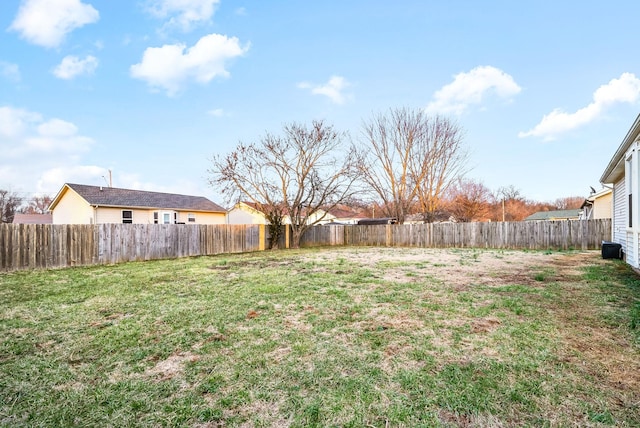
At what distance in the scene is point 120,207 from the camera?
1755 centimetres

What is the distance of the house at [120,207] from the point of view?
16.9 meters

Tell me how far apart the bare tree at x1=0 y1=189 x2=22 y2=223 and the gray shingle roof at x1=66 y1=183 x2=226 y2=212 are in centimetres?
3020

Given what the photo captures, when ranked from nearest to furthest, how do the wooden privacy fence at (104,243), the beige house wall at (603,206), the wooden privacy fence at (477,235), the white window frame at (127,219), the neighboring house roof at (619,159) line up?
1. the neighboring house roof at (619,159)
2. the wooden privacy fence at (104,243)
3. the wooden privacy fence at (477,235)
4. the beige house wall at (603,206)
5. the white window frame at (127,219)

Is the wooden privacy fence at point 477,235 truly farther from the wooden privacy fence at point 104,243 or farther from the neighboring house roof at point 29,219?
the neighboring house roof at point 29,219

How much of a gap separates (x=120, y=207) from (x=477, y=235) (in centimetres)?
2015

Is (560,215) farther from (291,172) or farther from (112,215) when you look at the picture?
(112,215)

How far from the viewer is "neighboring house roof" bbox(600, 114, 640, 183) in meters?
5.63

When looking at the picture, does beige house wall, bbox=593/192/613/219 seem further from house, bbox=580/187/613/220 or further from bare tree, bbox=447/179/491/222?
bare tree, bbox=447/179/491/222

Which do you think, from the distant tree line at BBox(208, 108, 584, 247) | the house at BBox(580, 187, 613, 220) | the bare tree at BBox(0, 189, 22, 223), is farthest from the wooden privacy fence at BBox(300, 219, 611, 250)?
the bare tree at BBox(0, 189, 22, 223)

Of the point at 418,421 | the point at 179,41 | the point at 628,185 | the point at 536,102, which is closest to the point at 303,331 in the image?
the point at 418,421

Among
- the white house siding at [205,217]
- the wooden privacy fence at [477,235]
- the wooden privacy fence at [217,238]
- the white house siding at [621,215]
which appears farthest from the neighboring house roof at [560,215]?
the white house siding at [205,217]

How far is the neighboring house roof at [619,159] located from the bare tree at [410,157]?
10.6 metres

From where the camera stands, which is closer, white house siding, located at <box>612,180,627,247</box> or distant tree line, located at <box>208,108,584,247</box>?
white house siding, located at <box>612,180,627,247</box>

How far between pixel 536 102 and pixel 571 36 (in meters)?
3.54
